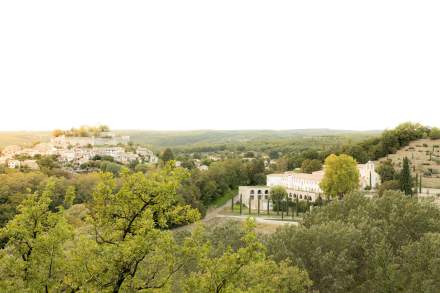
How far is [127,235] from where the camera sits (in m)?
11.2

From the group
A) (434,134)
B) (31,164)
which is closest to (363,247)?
(434,134)

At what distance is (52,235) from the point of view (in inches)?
443

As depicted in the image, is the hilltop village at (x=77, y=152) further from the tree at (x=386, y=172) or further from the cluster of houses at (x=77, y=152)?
the tree at (x=386, y=172)

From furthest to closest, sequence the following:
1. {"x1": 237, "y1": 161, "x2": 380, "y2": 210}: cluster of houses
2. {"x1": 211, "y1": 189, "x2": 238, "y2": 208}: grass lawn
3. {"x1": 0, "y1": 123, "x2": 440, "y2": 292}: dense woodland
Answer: {"x1": 211, "y1": 189, "x2": 238, "y2": 208}: grass lawn < {"x1": 237, "y1": 161, "x2": 380, "y2": 210}: cluster of houses < {"x1": 0, "y1": 123, "x2": 440, "y2": 292}: dense woodland

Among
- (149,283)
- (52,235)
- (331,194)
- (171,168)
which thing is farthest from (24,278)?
(331,194)

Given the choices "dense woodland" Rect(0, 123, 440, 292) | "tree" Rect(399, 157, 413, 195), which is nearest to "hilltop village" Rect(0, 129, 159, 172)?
"tree" Rect(399, 157, 413, 195)

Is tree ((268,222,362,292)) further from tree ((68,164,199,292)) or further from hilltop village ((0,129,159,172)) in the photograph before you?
hilltop village ((0,129,159,172))

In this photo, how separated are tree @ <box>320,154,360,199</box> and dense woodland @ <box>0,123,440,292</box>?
27.4m

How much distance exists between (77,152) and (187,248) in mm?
104012

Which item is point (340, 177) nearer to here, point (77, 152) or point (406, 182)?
point (406, 182)

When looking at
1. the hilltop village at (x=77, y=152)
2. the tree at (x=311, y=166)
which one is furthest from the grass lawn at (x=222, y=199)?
the hilltop village at (x=77, y=152)

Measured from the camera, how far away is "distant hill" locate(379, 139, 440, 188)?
6740 cm

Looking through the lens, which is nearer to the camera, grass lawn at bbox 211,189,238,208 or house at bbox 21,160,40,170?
grass lawn at bbox 211,189,238,208

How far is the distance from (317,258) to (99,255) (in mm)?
12525
